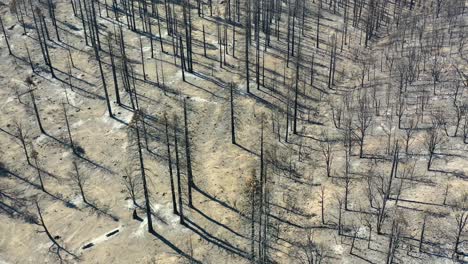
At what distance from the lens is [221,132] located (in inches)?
3004

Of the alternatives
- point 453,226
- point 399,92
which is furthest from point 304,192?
point 399,92

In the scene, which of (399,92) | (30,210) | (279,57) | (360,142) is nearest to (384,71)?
(399,92)

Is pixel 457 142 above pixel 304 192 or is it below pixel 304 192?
above

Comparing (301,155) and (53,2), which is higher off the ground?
(53,2)

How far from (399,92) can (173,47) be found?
43325 millimetres

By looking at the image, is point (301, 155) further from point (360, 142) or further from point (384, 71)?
point (384, 71)

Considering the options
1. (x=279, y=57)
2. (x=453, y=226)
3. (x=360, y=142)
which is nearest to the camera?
(x=453, y=226)

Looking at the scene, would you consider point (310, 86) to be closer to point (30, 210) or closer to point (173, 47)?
point (173, 47)

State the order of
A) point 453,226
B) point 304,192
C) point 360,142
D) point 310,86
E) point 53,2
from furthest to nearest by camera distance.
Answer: point 53,2, point 310,86, point 360,142, point 304,192, point 453,226

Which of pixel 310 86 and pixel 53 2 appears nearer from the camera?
pixel 310 86

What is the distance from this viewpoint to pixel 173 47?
95.2m

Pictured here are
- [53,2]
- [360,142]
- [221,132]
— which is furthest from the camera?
[53,2]

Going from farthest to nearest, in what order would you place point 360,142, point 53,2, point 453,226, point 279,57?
point 53,2 < point 279,57 < point 360,142 < point 453,226

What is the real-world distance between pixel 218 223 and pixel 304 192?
1224 centimetres
